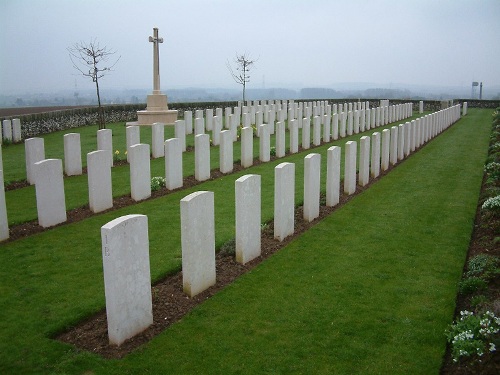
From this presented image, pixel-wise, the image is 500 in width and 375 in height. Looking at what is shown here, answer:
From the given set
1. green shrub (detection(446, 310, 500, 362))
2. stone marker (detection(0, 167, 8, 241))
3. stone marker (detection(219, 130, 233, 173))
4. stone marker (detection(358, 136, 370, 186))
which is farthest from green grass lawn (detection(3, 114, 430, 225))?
green shrub (detection(446, 310, 500, 362))

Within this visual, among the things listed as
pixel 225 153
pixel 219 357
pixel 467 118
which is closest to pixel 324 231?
pixel 219 357

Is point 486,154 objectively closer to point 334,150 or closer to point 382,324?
point 334,150

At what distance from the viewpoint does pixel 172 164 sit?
36.5 ft

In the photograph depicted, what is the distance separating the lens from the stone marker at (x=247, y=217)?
6.46 m

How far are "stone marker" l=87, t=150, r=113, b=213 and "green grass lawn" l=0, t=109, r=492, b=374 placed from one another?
0.44 m

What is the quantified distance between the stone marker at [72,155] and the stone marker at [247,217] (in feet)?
23.4

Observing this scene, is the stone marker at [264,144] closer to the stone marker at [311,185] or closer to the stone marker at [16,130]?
the stone marker at [311,185]

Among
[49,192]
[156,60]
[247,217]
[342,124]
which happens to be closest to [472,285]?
[247,217]

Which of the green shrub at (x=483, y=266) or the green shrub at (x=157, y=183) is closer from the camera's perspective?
the green shrub at (x=483, y=266)

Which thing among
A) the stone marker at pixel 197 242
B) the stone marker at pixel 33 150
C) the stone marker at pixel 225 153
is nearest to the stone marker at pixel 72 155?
the stone marker at pixel 33 150

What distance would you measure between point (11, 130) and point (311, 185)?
14443 millimetres

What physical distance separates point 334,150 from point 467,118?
25.6 metres

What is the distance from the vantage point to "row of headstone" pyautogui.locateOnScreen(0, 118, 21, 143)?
18.6 m

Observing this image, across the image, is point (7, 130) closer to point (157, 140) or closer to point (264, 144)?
point (157, 140)
